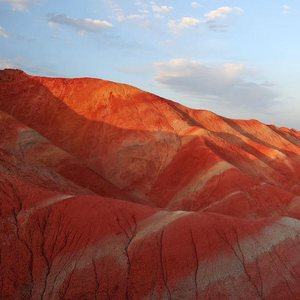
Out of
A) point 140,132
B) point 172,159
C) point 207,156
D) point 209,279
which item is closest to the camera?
point 209,279

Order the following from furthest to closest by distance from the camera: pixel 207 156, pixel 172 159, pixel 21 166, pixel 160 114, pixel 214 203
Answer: pixel 160 114
pixel 172 159
pixel 207 156
pixel 214 203
pixel 21 166

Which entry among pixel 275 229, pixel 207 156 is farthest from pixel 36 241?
pixel 207 156

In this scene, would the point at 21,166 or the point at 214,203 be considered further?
the point at 214,203

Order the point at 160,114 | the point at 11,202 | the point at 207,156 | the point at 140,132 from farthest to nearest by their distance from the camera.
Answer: the point at 160,114 < the point at 140,132 < the point at 207,156 < the point at 11,202

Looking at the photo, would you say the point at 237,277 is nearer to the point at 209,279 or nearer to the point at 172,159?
the point at 209,279

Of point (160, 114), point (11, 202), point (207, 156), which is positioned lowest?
point (11, 202)

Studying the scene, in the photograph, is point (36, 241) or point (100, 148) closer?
point (36, 241)

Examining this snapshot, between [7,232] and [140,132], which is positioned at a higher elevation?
[140,132]

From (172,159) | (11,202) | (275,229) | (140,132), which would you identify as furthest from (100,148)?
(275,229)

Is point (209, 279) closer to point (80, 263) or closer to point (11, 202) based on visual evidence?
point (80, 263)
